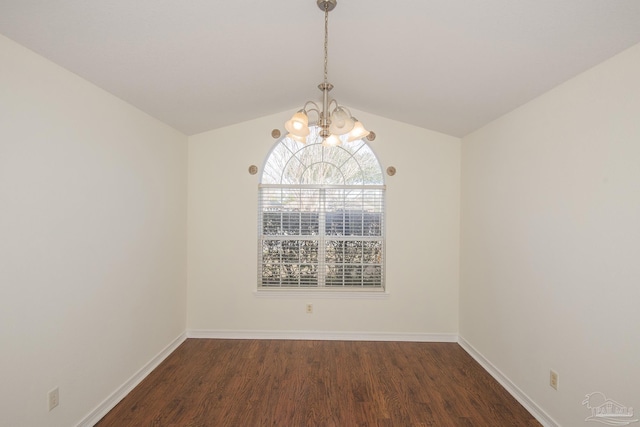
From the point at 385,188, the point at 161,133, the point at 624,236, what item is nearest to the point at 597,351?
the point at 624,236

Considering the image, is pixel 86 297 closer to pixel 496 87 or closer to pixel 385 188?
pixel 385 188

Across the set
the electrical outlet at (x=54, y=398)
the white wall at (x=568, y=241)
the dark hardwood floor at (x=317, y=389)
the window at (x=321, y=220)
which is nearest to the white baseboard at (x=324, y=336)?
the dark hardwood floor at (x=317, y=389)

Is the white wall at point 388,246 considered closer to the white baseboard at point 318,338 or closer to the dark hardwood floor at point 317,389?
the white baseboard at point 318,338

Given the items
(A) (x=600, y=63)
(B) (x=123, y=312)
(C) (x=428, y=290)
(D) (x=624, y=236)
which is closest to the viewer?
(D) (x=624, y=236)

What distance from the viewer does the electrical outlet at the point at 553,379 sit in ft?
6.96

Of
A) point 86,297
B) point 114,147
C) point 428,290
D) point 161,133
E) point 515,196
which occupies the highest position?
point 161,133

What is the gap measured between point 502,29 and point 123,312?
3.24 m

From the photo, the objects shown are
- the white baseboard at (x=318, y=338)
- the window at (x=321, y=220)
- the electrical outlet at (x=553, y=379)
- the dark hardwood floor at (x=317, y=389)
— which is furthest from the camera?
the window at (x=321, y=220)

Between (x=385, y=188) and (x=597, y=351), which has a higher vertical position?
(x=385, y=188)

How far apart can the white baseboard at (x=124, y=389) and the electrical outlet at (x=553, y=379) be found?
3.18 m

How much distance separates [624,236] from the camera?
1.66 metres

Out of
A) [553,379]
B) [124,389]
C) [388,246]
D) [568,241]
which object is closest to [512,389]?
[553,379]

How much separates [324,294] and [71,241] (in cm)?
247

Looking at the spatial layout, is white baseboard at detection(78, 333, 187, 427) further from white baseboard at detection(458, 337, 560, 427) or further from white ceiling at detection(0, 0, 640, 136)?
white baseboard at detection(458, 337, 560, 427)
